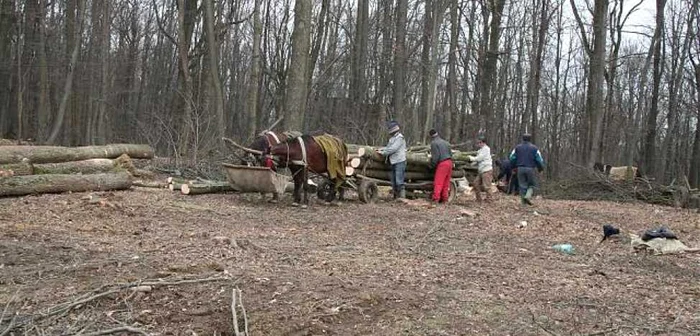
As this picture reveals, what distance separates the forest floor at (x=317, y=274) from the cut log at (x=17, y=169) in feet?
2.59

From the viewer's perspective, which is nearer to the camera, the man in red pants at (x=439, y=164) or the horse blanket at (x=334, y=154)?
the horse blanket at (x=334, y=154)

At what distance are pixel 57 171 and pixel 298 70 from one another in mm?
6046

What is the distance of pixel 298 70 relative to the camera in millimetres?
16172

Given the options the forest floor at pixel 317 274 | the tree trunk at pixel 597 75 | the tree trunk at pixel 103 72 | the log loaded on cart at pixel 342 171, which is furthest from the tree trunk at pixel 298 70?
the tree trunk at pixel 103 72

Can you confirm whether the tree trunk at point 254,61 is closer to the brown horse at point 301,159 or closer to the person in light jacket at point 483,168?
the person in light jacket at point 483,168

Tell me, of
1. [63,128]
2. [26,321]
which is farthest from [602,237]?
[63,128]

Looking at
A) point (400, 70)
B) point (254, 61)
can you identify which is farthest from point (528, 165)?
point (254, 61)

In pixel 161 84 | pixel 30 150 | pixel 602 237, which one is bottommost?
pixel 602 237

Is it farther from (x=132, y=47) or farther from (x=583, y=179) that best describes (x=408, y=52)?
(x=132, y=47)

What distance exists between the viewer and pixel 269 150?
38.3ft

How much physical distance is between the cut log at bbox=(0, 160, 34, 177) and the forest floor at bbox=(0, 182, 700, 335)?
0.79m

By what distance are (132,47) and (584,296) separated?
34.0 m

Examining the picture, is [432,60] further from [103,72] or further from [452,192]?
[103,72]

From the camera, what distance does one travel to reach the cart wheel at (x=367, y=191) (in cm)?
1358
